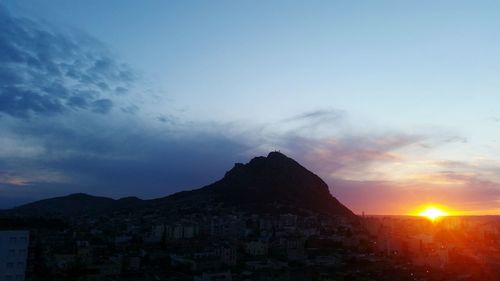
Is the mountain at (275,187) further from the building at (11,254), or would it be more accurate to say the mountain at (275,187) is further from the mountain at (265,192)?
the building at (11,254)

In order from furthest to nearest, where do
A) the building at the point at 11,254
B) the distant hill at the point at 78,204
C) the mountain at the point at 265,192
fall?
the distant hill at the point at 78,204 → the mountain at the point at 265,192 → the building at the point at 11,254

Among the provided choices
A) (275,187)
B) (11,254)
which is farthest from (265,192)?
(11,254)

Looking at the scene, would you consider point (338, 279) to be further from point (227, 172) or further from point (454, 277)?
point (227, 172)

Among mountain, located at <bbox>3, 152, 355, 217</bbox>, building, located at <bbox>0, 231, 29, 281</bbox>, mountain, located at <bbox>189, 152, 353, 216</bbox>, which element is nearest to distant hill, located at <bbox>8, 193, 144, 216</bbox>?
mountain, located at <bbox>3, 152, 355, 217</bbox>

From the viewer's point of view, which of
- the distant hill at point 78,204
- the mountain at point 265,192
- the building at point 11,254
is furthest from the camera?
the distant hill at point 78,204

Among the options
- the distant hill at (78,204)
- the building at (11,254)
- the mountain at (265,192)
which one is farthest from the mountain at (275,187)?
the building at (11,254)

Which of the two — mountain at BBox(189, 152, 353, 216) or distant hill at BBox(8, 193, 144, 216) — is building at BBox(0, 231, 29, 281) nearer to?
mountain at BBox(189, 152, 353, 216)

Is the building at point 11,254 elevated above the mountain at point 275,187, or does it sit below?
below

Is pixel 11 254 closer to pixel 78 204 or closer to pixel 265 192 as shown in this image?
pixel 265 192
